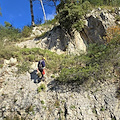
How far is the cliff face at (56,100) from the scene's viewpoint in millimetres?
5586

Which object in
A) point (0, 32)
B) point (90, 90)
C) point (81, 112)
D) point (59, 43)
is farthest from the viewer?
point (0, 32)

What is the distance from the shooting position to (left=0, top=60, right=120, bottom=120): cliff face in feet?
18.3

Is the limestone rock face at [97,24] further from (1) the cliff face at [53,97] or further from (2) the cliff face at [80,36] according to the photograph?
(1) the cliff face at [53,97]

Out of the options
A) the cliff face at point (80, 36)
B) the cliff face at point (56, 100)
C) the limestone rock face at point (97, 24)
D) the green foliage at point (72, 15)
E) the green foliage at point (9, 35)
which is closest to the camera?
the cliff face at point (56, 100)

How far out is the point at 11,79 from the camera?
307 inches

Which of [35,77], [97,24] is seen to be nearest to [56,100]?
[35,77]

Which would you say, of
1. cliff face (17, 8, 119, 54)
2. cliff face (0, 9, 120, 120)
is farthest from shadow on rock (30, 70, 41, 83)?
cliff face (17, 8, 119, 54)

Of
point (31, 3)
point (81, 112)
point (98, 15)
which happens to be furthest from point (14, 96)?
point (31, 3)

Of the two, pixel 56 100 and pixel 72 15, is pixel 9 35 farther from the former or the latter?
pixel 56 100

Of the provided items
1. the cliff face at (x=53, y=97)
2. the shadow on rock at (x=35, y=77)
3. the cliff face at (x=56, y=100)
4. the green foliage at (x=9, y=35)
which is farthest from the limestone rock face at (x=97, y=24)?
the green foliage at (x=9, y=35)

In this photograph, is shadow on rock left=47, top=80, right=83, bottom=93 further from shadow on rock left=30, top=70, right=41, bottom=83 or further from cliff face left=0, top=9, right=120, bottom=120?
shadow on rock left=30, top=70, right=41, bottom=83

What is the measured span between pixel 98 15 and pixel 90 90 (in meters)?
8.79

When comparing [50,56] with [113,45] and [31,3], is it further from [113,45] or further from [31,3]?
[31,3]

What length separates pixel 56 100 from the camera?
6.39 meters
